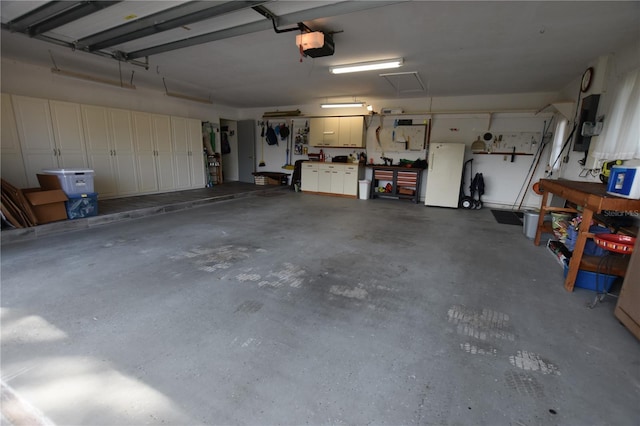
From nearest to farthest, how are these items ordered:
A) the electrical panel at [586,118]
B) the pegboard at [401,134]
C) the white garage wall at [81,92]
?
the electrical panel at [586,118] → the white garage wall at [81,92] → the pegboard at [401,134]

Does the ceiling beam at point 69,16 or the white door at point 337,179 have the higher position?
the ceiling beam at point 69,16

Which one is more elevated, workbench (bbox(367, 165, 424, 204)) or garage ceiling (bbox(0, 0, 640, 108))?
garage ceiling (bbox(0, 0, 640, 108))

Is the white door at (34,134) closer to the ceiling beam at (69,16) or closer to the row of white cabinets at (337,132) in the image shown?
the ceiling beam at (69,16)

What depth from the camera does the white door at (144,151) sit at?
6.33 metres

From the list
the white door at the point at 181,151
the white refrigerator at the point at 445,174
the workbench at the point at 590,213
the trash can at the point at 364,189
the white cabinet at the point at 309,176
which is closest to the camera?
the workbench at the point at 590,213

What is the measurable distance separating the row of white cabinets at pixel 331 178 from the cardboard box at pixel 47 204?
548cm

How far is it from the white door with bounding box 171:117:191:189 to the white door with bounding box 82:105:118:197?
1460mm

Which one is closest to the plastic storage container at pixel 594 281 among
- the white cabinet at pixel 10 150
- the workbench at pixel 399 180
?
the workbench at pixel 399 180

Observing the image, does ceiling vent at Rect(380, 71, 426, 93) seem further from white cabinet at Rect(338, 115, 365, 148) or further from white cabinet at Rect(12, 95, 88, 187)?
white cabinet at Rect(12, 95, 88, 187)

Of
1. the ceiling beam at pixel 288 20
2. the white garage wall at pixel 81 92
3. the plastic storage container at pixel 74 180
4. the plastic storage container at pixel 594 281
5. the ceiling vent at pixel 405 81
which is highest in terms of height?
the ceiling vent at pixel 405 81

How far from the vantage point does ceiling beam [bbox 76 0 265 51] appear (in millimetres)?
2596

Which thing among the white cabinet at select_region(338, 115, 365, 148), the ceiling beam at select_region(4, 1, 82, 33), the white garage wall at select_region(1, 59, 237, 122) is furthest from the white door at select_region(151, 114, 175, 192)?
the white cabinet at select_region(338, 115, 365, 148)

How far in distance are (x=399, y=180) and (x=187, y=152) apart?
5.78 metres

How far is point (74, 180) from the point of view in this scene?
423 cm
